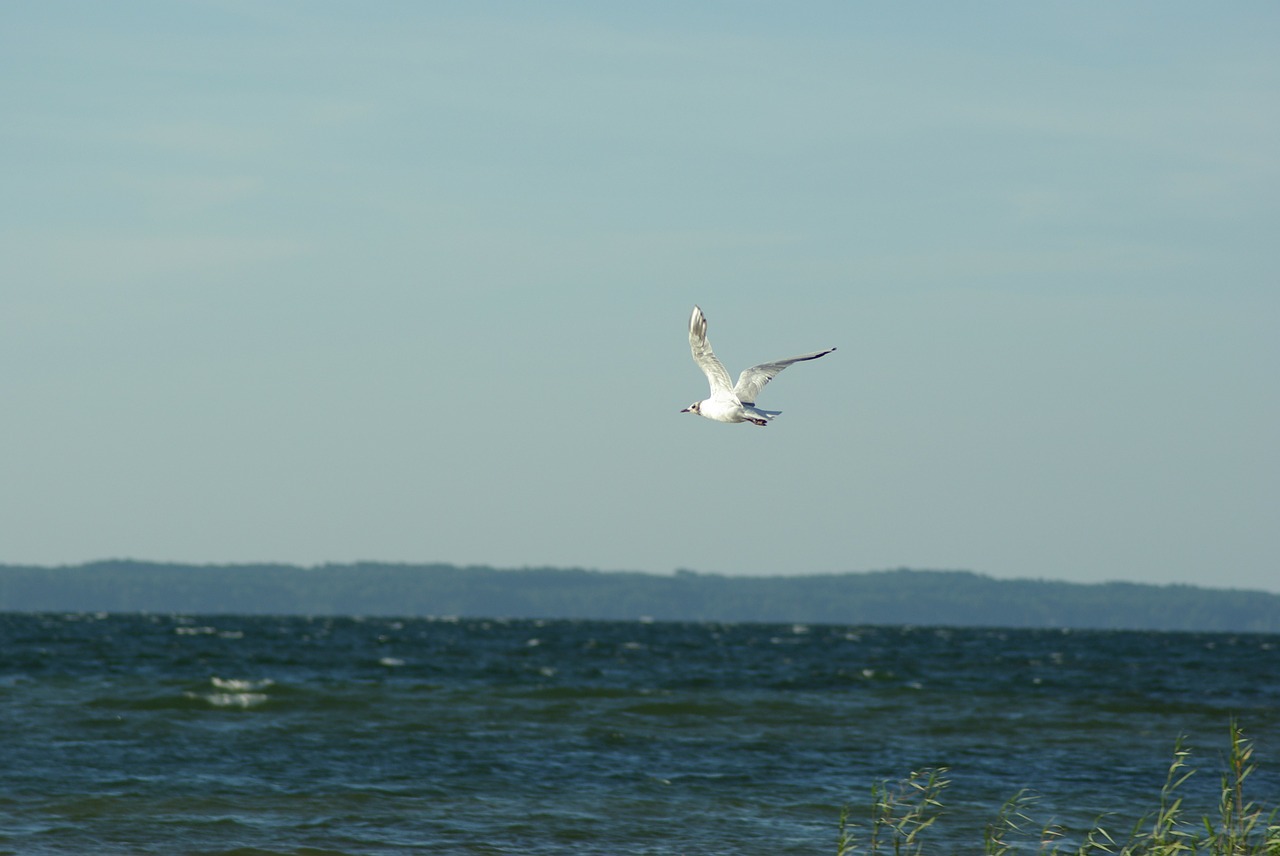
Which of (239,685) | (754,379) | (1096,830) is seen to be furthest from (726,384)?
(239,685)

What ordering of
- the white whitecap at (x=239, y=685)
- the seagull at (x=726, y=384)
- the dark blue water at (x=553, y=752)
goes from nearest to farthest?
1. the seagull at (x=726, y=384)
2. the dark blue water at (x=553, y=752)
3. the white whitecap at (x=239, y=685)

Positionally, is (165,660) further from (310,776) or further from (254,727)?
(310,776)

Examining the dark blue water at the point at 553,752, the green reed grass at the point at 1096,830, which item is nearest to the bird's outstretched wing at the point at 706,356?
the green reed grass at the point at 1096,830

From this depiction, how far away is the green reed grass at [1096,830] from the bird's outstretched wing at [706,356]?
12.0 feet

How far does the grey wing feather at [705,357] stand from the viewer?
1191 centimetres

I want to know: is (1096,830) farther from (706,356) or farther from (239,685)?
(239,685)

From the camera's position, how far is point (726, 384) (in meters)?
11.9

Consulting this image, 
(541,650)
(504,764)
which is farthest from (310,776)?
(541,650)

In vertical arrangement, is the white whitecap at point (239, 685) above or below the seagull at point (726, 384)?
below

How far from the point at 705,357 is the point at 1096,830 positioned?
12.5m

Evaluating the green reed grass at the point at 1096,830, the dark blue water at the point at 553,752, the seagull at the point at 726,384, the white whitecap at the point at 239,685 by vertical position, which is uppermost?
the seagull at the point at 726,384

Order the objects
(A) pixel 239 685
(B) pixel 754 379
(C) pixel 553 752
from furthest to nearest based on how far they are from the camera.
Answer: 1. (A) pixel 239 685
2. (C) pixel 553 752
3. (B) pixel 754 379

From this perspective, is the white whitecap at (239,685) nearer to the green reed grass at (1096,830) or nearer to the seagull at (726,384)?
the green reed grass at (1096,830)

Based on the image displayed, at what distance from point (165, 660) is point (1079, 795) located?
45694 mm
